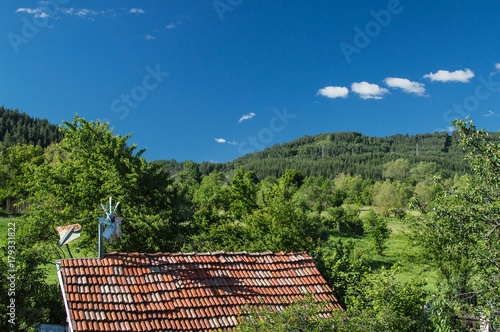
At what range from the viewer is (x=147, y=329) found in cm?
834

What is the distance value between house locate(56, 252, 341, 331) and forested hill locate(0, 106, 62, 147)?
131668 millimetres

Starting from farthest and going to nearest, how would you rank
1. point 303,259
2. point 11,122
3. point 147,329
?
1. point 11,122
2. point 303,259
3. point 147,329

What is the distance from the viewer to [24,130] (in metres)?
135

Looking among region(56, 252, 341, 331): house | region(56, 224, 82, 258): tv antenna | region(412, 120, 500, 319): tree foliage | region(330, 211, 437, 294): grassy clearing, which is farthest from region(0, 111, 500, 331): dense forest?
region(56, 224, 82, 258): tv antenna

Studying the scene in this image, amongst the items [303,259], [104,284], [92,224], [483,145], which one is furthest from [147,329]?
[92,224]

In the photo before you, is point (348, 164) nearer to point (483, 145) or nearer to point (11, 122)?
point (11, 122)

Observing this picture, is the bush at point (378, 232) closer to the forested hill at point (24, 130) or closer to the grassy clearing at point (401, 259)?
the grassy clearing at point (401, 259)

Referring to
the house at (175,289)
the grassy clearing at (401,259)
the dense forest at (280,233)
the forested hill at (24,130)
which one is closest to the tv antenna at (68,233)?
the house at (175,289)

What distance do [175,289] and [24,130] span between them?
152559 millimetres

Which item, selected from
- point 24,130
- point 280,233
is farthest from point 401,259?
point 24,130

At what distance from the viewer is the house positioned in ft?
27.6

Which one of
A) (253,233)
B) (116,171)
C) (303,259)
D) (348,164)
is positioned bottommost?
(303,259)

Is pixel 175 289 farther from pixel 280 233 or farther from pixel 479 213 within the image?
pixel 280 233

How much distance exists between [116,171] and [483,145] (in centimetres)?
1689
